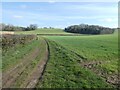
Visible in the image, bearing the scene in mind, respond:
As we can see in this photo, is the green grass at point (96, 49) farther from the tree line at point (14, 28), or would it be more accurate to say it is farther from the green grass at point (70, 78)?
the tree line at point (14, 28)

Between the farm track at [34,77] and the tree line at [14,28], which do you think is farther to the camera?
the tree line at [14,28]

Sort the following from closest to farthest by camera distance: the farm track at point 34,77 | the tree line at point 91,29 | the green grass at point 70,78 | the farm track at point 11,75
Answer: the farm track at point 34,77 < the green grass at point 70,78 < the farm track at point 11,75 < the tree line at point 91,29

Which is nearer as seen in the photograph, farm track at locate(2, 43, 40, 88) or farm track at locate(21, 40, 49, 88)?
farm track at locate(21, 40, 49, 88)

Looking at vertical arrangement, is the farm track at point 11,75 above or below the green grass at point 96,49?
above

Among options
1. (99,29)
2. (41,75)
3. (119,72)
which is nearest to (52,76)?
(41,75)

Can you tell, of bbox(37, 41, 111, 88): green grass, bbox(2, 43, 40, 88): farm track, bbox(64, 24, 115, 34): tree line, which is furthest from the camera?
bbox(64, 24, 115, 34): tree line

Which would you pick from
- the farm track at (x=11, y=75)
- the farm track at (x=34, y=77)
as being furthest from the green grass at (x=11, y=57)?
the farm track at (x=34, y=77)

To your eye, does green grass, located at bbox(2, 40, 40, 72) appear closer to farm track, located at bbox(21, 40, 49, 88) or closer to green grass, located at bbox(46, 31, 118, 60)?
farm track, located at bbox(21, 40, 49, 88)

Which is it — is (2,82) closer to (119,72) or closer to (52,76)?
(52,76)

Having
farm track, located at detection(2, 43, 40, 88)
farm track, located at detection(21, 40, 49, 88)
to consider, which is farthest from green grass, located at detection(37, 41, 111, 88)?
farm track, located at detection(2, 43, 40, 88)

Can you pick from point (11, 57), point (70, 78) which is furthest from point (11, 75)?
point (11, 57)

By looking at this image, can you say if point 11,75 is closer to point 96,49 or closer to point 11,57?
point 11,57

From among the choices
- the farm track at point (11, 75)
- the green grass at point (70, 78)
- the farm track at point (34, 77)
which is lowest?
the green grass at point (70, 78)

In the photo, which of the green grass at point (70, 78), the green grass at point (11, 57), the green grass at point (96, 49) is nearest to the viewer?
the green grass at point (70, 78)
